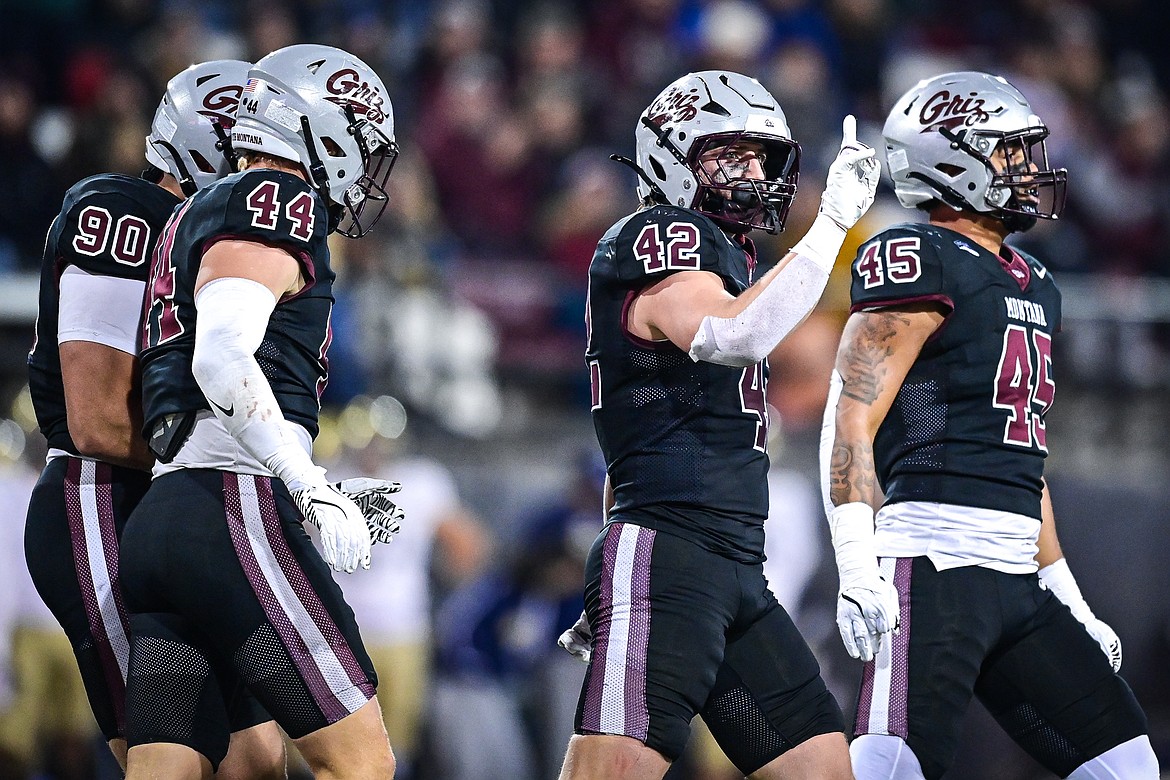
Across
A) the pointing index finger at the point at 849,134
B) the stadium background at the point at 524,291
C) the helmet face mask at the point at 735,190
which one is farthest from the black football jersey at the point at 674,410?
the stadium background at the point at 524,291

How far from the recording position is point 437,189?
9680 mm

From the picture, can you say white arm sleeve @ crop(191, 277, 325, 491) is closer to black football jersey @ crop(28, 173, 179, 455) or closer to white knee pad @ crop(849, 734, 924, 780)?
black football jersey @ crop(28, 173, 179, 455)

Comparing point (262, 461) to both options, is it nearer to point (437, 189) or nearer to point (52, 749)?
point (52, 749)

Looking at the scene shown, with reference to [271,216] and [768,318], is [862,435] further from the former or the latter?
[271,216]

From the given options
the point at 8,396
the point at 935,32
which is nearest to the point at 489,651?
the point at 8,396

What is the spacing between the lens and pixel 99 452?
4.12 meters

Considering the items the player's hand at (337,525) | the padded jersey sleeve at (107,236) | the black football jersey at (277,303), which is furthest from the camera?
the padded jersey sleeve at (107,236)

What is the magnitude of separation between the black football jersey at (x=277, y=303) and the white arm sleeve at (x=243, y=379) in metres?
0.18

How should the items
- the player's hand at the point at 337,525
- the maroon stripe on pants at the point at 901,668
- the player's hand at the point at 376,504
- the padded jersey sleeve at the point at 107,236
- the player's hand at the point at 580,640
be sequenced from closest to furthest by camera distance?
the player's hand at the point at 337,525 → the player's hand at the point at 376,504 → the maroon stripe on pants at the point at 901,668 → the padded jersey sleeve at the point at 107,236 → the player's hand at the point at 580,640

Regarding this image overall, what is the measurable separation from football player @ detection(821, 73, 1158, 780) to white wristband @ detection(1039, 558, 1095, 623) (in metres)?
0.22

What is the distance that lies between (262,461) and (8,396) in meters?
4.59

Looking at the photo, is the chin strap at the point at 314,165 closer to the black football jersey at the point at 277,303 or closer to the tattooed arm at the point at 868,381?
the black football jersey at the point at 277,303

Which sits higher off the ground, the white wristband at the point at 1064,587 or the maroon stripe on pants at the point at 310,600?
the maroon stripe on pants at the point at 310,600

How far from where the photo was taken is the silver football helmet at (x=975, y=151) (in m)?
4.45
